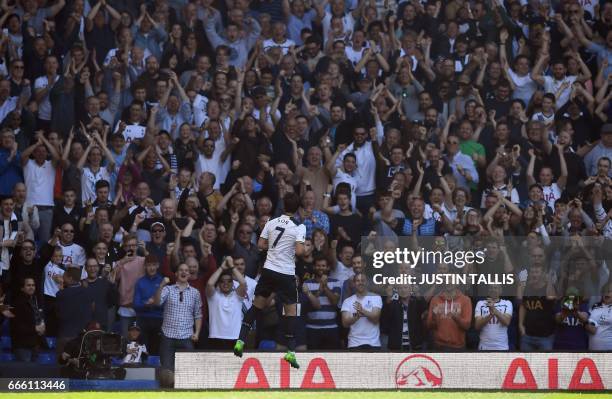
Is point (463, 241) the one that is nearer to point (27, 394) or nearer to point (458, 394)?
point (458, 394)

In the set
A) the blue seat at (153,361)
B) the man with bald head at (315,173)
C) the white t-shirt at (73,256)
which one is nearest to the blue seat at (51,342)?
the white t-shirt at (73,256)

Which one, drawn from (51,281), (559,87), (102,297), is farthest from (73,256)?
(559,87)

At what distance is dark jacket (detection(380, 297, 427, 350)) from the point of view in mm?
17203

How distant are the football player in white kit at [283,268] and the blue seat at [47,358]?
3872mm

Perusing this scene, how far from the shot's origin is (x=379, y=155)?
19.3 m

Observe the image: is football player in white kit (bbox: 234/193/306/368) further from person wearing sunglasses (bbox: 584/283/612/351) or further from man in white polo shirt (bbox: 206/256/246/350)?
person wearing sunglasses (bbox: 584/283/612/351)

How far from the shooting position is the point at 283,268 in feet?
46.8

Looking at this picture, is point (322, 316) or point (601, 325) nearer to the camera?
point (601, 325)

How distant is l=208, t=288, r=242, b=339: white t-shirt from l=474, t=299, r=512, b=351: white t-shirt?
3.60 m

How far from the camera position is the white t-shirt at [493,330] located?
17125 millimetres

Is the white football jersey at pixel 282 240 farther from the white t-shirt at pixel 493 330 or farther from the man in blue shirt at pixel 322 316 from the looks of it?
the white t-shirt at pixel 493 330

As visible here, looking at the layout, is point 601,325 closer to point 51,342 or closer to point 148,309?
point 148,309

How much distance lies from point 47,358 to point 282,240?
4809 millimetres

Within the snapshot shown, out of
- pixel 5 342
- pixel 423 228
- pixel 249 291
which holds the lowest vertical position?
pixel 5 342
